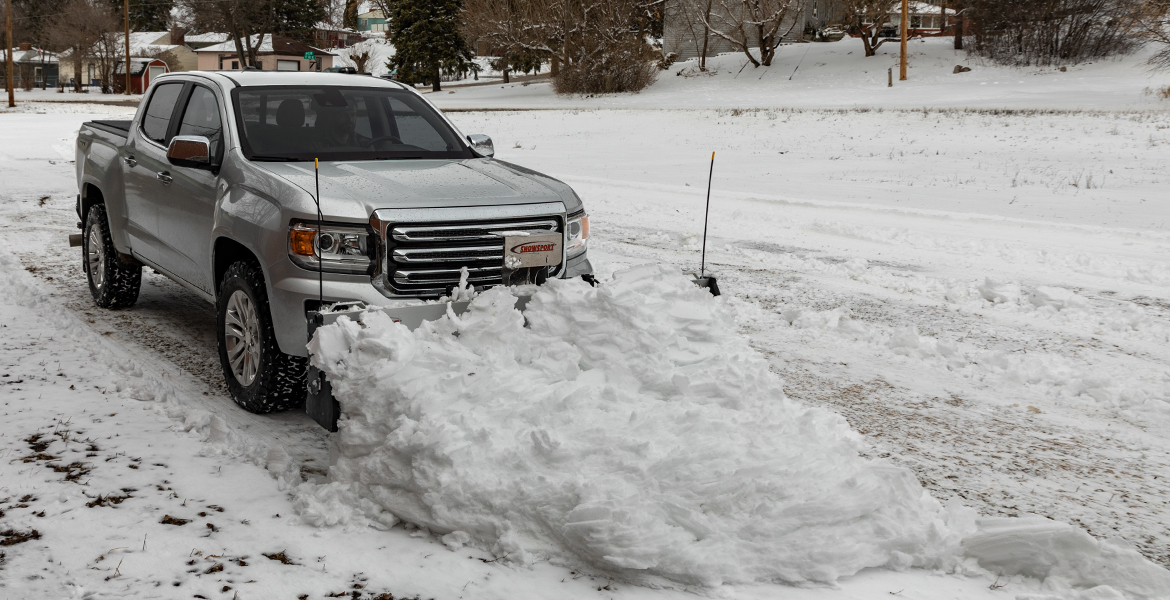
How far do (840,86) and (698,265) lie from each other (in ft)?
104

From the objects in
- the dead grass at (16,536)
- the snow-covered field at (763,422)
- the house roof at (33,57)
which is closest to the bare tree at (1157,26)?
the snow-covered field at (763,422)

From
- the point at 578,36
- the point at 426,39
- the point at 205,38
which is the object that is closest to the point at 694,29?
the point at 578,36

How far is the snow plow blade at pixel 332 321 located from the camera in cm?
411

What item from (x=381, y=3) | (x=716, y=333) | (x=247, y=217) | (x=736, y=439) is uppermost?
(x=381, y=3)

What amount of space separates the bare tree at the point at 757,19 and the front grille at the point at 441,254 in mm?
40998

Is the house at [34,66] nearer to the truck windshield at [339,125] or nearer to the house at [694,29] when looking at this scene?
the house at [694,29]

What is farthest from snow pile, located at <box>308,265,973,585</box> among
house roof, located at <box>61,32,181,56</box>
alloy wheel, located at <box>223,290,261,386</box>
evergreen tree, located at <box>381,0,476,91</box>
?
house roof, located at <box>61,32,181,56</box>

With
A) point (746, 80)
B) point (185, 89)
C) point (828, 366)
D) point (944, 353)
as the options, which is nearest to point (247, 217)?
point (185, 89)

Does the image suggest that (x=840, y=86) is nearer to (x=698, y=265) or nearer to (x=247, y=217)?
(x=698, y=265)

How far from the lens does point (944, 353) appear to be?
20.7ft

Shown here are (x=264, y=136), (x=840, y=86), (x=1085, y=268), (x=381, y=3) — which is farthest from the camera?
(x=381, y=3)

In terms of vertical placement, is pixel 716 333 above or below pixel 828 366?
above

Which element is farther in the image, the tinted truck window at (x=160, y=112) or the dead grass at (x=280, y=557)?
the tinted truck window at (x=160, y=112)

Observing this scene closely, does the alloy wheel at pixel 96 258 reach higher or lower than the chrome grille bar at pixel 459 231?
lower
